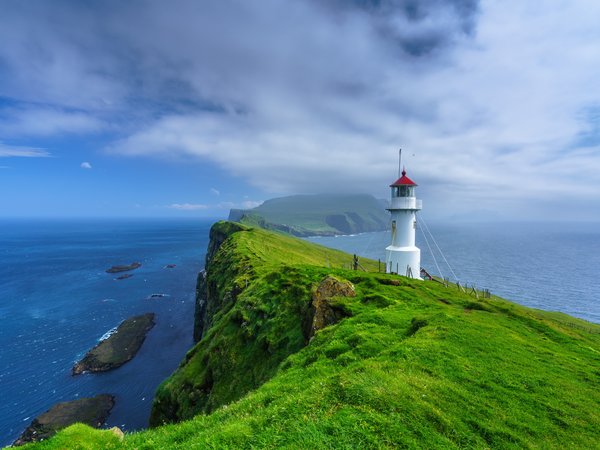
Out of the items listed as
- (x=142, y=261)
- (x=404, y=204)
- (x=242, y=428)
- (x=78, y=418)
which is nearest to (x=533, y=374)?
(x=242, y=428)

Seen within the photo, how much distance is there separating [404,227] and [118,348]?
72.3 m

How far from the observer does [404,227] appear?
39062 mm

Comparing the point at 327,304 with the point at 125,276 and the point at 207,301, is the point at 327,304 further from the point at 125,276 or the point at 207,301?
the point at 125,276

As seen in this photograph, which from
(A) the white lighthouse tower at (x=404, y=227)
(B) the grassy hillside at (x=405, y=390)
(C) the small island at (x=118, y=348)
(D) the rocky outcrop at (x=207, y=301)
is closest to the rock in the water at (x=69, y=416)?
(C) the small island at (x=118, y=348)

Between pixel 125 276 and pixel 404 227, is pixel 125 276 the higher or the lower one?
the lower one

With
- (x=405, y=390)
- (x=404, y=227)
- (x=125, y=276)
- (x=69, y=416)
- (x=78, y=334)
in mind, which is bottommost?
(x=69, y=416)

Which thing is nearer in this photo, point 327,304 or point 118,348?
point 327,304

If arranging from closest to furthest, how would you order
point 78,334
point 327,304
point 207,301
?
point 327,304
point 207,301
point 78,334

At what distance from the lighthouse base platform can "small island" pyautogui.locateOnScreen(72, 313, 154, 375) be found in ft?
211

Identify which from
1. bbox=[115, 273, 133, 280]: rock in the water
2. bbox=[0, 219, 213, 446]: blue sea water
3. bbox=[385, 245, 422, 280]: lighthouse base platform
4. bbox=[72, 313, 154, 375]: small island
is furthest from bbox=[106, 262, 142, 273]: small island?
bbox=[385, 245, 422, 280]: lighthouse base platform

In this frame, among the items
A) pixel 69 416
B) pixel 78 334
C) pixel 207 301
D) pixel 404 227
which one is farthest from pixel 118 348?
Result: pixel 404 227

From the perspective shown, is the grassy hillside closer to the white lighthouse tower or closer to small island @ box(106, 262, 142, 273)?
the white lighthouse tower

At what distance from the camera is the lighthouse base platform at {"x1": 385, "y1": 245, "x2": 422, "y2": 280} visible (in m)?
39.3

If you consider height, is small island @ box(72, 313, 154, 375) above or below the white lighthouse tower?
below
